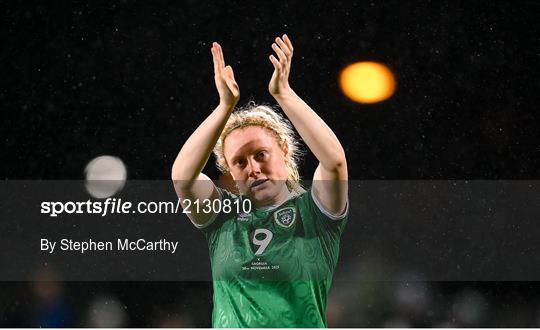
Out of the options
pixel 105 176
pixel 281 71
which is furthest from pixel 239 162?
pixel 105 176

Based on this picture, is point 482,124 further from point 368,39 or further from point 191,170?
point 191,170

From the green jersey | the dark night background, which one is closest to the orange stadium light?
the dark night background

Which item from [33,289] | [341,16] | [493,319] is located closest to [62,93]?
[33,289]

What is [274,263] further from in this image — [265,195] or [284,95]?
[284,95]

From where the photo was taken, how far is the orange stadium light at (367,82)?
6305 mm

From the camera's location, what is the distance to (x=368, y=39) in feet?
20.9

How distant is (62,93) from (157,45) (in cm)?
102

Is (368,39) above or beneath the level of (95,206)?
above

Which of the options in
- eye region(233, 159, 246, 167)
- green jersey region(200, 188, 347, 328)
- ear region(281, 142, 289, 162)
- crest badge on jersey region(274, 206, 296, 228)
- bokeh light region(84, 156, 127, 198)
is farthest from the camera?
bokeh light region(84, 156, 127, 198)

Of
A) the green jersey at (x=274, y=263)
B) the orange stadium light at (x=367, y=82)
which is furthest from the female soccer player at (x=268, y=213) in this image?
the orange stadium light at (x=367, y=82)

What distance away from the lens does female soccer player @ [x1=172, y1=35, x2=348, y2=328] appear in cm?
243

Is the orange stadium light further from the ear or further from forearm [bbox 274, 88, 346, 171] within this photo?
forearm [bbox 274, 88, 346, 171]

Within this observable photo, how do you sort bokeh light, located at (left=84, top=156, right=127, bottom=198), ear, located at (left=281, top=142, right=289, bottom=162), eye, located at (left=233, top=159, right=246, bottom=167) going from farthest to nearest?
bokeh light, located at (left=84, top=156, right=127, bottom=198) → ear, located at (left=281, top=142, right=289, bottom=162) → eye, located at (left=233, top=159, right=246, bottom=167)

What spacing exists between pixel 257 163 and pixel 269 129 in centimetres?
20
